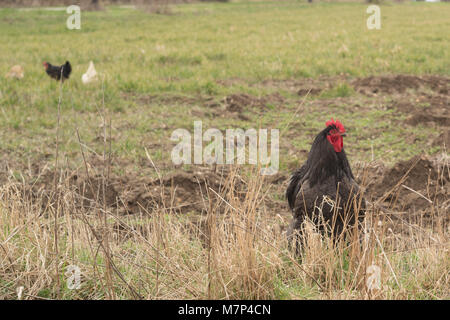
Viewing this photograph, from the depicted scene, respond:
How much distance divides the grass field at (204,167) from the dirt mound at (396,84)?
0.13 feet

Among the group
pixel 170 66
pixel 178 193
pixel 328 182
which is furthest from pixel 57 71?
pixel 328 182

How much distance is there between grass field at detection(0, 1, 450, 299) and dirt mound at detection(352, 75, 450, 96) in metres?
0.04

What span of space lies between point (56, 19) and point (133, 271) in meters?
21.4

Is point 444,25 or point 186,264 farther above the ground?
point 444,25

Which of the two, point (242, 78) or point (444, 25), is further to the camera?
point (444, 25)

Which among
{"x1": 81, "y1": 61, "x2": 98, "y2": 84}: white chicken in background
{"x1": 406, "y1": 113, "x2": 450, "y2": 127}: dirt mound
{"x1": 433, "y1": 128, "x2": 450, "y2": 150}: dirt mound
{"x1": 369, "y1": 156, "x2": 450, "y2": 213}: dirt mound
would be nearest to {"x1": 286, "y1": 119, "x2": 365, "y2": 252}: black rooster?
{"x1": 369, "y1": 156, "x2": 450, "y2": 213}: dirt mound

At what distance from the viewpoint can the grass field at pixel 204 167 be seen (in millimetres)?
2689

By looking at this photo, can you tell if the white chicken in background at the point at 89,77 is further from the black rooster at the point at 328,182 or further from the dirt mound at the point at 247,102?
the black rooster at the point at 328,182

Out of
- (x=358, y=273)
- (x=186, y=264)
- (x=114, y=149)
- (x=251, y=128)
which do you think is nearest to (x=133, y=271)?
(x=186, y=264)

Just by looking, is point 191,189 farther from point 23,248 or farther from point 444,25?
point 444,25

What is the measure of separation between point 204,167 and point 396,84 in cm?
528

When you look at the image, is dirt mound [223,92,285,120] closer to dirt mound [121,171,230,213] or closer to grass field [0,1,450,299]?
A: grass field [0,1,450,299]

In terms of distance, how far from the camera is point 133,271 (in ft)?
9.36

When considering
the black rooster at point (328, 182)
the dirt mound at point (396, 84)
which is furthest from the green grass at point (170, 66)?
the black rooster at point (328, 182)
